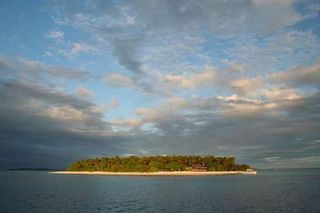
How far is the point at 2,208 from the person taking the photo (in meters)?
66.9

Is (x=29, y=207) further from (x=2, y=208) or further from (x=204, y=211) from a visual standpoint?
(x=204, y=211)

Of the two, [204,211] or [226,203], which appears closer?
[204,211]

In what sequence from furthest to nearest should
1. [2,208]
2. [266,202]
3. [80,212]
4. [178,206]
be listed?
1. [266,202]
2. [178,206]
3. [2,208]
4. [80,212]

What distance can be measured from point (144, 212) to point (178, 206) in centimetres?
972

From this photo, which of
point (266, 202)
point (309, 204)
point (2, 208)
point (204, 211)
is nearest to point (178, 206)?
point (204, 211)

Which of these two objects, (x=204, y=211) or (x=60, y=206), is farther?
(x=60, y=206)

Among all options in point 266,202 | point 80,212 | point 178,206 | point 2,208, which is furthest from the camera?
point 266,202

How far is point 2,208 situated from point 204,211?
35725 mm

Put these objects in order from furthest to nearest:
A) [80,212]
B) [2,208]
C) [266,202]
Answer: [266,202], [2,208], [80,212]

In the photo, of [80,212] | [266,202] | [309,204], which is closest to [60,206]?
[80,212]

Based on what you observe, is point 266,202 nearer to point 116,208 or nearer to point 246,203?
point 246,203

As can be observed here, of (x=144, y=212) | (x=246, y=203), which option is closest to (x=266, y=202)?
(x=246, y=203)

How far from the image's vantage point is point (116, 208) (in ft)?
228

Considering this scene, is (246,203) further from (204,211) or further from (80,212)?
(80,212)
